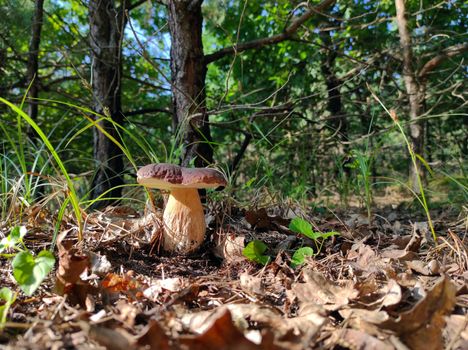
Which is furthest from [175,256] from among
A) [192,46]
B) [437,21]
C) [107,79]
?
[437,21]

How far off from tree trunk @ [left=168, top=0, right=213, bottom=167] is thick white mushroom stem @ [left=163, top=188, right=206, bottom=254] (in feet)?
2.39

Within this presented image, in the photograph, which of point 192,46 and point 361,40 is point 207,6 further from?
point 192,46

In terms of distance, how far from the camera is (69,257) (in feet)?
3.55

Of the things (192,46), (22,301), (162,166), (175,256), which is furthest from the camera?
(192,46)

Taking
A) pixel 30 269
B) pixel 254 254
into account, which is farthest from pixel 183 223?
pixel 30 269

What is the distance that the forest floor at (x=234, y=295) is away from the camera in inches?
31.2

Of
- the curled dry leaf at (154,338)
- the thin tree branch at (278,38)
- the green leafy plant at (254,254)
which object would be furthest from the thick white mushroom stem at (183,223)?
the thin tree branch at (278,38)

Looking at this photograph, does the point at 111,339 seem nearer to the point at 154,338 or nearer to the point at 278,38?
the point at 154,338

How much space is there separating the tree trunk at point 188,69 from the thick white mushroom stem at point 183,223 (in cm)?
73

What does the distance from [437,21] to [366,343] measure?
549 cm

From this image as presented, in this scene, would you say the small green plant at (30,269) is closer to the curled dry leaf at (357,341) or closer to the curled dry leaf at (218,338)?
the curled dry leaf at (218,338)

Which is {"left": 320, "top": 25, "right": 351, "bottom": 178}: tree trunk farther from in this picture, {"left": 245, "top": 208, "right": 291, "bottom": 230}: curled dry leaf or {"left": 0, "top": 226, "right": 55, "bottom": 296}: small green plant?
{"left": 0, "top": 226, "right": 55, "bottom": 296}: small green plant

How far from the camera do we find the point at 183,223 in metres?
1.58

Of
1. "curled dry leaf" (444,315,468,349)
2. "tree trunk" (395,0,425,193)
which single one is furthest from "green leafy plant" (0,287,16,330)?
"tree trunk" (395,0,425,193)
